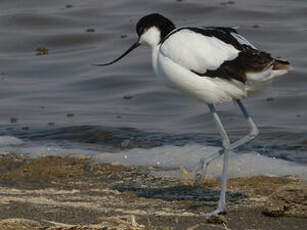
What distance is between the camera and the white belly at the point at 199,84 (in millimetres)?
5883

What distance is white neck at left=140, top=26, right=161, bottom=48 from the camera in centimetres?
641

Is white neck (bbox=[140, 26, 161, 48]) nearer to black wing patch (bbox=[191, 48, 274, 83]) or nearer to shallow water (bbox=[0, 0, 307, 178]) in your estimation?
black wing patch (bbox=[191, 48, 274, 83])

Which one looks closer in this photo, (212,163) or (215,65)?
A: (215,65)

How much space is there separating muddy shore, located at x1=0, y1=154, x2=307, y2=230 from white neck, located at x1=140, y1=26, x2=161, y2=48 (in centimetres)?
110

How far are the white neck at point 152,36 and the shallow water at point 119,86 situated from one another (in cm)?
183

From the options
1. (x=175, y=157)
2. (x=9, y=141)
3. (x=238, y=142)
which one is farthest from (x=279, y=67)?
(x=9, y=141)

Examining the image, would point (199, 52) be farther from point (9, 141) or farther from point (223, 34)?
point (9, 141)

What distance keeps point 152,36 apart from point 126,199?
→ 3.96 ft

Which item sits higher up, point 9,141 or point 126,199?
point 126,199

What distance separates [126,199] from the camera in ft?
20.3

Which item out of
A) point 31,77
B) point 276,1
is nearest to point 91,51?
point 31,77

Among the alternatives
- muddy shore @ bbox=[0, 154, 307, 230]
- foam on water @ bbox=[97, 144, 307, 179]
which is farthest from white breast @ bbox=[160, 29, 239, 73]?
foam on water @ bbox=[97, 144, 307, 179]

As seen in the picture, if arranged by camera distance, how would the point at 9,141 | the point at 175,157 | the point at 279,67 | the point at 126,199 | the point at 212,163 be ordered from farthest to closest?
the point at 9,141, the point at 175,157, the point at 212,163, the point at 126,199, the point at 279,67

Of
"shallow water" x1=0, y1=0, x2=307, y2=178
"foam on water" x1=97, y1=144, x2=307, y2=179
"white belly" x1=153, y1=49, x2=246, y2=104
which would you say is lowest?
"shallow water" x1=0, y1=0, x2=307, y2=178
